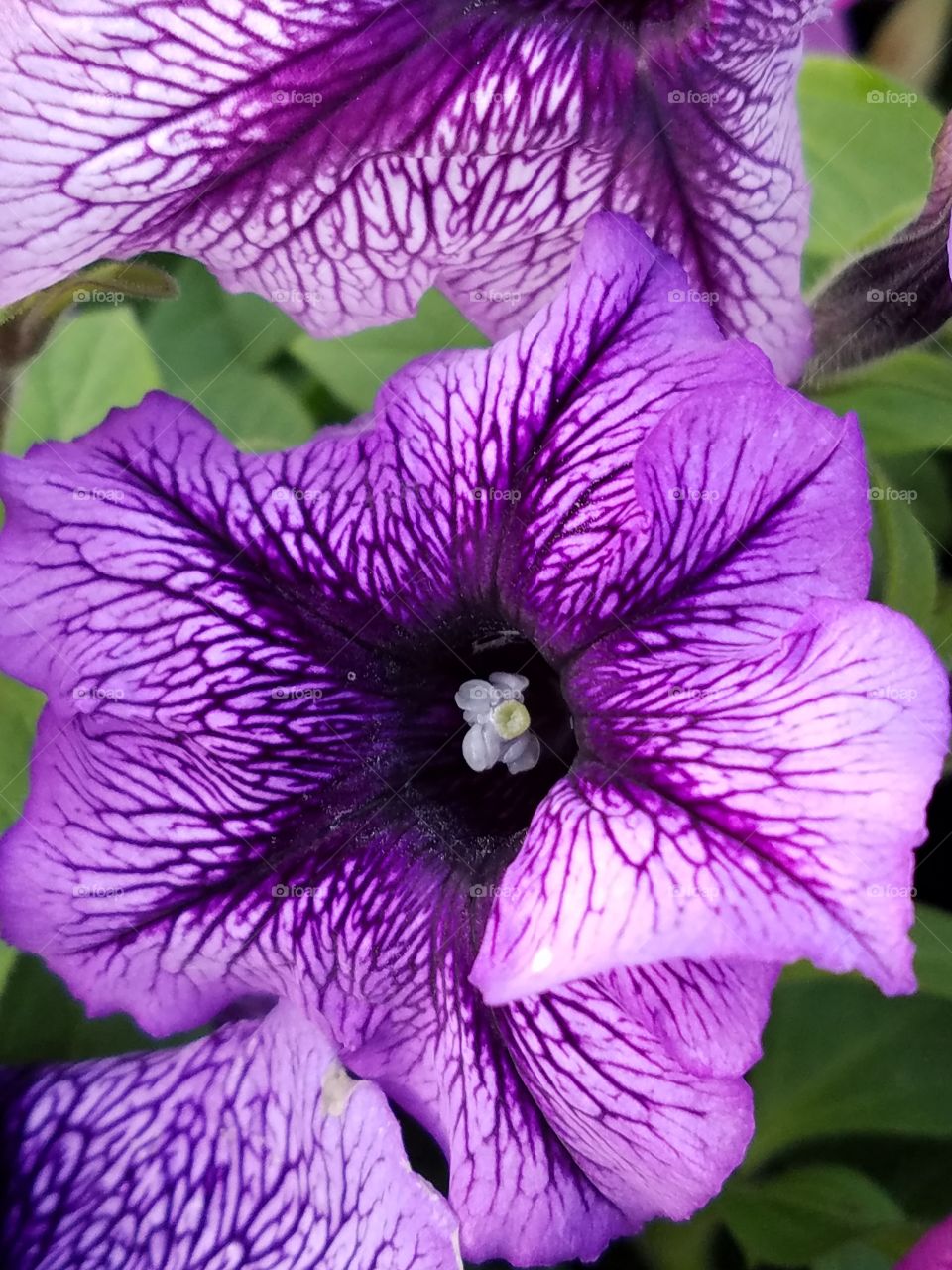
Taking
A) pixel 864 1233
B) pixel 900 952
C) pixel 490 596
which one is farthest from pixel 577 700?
pixel 864 1233

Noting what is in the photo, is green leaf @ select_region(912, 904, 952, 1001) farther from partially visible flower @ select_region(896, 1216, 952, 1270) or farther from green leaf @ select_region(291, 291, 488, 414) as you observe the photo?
green leaf @ select_region(291, 291, 488, 414)
